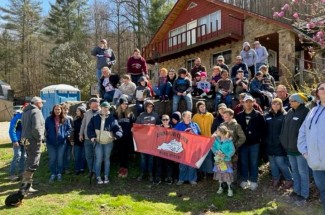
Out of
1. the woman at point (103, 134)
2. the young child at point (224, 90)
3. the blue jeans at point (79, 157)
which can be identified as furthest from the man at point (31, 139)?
the young child at point (224, 90)

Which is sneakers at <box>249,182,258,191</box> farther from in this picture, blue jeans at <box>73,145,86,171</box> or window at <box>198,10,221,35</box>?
window at <box>198,10,221,35</box>

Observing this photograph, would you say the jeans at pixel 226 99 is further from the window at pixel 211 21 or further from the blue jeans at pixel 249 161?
the window at pixel 211 21

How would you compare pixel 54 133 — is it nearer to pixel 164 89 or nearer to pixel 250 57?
pixel 164 89

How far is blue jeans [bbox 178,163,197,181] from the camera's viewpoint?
782 centimetres

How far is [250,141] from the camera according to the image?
7.16 metres

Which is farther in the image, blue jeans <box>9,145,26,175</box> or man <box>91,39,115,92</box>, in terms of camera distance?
man <box>91,39,115,92</box>

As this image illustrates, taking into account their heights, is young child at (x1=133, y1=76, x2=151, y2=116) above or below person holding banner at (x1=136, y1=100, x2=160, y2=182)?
above

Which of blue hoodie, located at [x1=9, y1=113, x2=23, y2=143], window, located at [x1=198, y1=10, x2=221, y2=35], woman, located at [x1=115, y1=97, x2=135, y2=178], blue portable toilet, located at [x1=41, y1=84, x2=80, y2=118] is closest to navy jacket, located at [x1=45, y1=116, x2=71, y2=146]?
blue hoodie, located at [x1=9, y1=113, x2=23, y2=143]

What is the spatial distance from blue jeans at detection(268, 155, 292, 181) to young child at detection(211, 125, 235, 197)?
0.88 meters

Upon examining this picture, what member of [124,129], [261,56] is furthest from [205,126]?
[261,56]

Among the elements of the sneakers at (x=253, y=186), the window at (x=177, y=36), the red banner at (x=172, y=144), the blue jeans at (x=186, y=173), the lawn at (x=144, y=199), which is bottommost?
the lawn at (x=144, y=199)

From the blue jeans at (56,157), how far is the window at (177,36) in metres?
17.0

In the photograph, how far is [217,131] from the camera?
23.5ft

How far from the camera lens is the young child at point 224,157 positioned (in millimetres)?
6973
